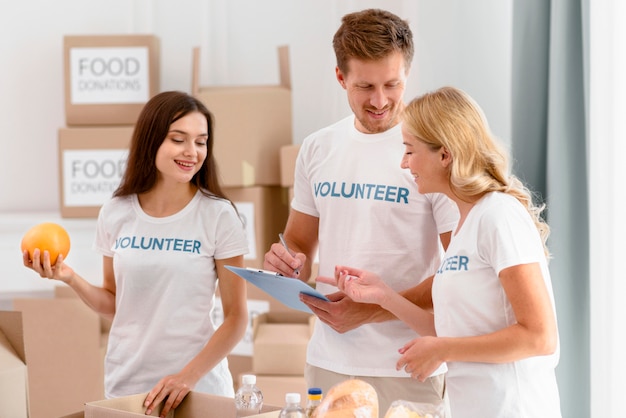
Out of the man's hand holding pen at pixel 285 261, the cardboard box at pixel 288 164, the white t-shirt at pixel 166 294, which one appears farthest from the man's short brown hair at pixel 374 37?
the cardboard box at pixel 288 164

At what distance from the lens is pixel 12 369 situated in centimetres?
158

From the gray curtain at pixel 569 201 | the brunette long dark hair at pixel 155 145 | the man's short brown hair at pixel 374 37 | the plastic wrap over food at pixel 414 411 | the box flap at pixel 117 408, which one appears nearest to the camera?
the plastic wrap over food at pixel 414 411

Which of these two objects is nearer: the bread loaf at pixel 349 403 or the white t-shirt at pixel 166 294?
the bread loaf at pixel 349 403

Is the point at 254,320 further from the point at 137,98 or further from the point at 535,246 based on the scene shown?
the point at 535,246

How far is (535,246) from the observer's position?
1398 mm

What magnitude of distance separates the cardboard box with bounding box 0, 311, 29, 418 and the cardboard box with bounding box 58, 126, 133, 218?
1821 mm

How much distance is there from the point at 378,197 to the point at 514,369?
52 cm

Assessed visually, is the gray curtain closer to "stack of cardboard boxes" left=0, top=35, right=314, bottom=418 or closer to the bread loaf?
"stack of cardboard boxes" left=0, top=35, right=314, bottom=418

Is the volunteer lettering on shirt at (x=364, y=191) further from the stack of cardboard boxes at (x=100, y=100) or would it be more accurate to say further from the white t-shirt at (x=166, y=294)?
the stack of cardboard boxes at (x=100, y=100)

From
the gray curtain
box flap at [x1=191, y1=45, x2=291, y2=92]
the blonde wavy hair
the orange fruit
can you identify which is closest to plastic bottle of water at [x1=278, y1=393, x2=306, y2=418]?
the blonde wavy hair

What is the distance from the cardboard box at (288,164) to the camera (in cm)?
321

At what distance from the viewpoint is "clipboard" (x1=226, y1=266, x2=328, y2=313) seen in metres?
1.59

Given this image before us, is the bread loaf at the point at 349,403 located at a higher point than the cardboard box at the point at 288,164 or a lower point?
lower

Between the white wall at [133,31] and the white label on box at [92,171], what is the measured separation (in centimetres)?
33
